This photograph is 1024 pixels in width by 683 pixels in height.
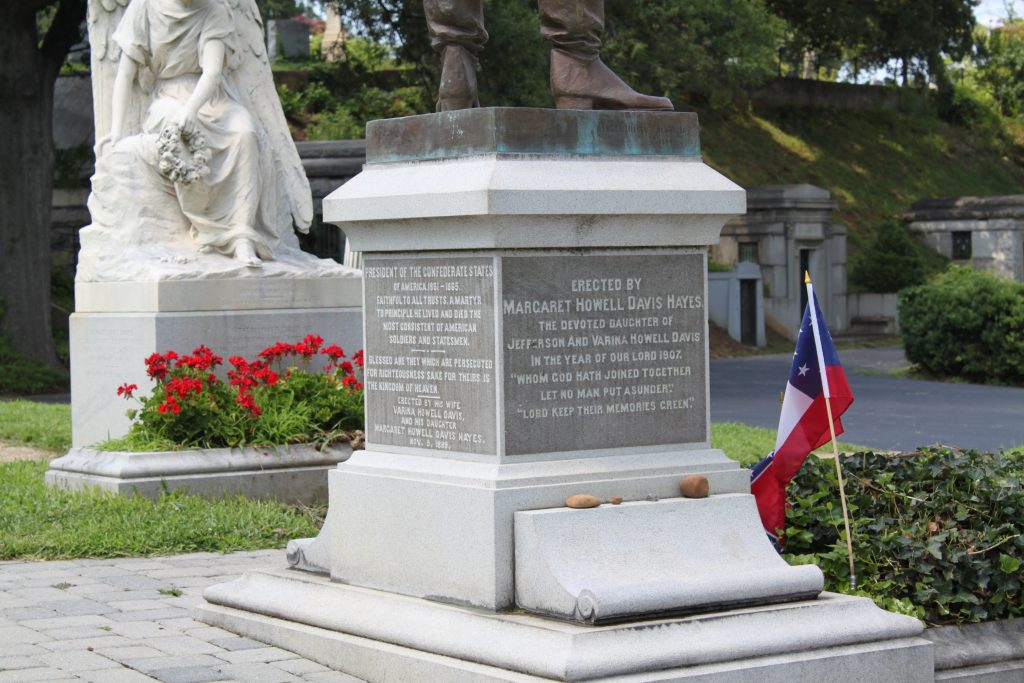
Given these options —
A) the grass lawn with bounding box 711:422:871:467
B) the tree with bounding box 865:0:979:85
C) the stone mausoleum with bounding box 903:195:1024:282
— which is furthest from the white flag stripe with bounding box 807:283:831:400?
the tree with bounding box 865:0:979:85

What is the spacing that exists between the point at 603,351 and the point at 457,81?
132 cm

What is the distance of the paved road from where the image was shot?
1438 cm

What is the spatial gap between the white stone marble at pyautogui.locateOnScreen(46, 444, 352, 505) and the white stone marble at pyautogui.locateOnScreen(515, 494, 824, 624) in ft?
14.6

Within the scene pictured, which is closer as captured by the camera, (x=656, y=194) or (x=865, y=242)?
(x=656, y=194)

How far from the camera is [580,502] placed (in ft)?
19.4

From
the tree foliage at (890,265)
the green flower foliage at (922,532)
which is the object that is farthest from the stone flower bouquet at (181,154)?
the tree foliage at (890,265)

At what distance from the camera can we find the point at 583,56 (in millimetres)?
6664

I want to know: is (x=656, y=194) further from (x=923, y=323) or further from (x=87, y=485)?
(x=923, y=323)

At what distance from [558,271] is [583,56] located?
1.09 meters

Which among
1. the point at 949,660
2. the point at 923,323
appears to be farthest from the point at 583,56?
the point at 923,323

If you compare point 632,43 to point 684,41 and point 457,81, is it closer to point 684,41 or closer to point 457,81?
point 684,41

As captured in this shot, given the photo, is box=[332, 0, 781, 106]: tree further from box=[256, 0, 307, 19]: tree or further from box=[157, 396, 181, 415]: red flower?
box=[157, 396, 181, 415]: red flower

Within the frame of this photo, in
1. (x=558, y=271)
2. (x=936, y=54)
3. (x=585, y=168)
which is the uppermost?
(x=936, y=54)

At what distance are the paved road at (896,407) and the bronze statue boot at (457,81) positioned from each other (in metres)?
7.36
